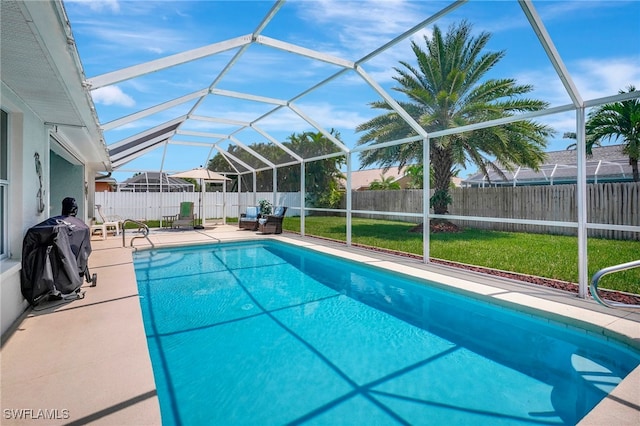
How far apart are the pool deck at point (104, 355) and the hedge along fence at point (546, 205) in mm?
6578

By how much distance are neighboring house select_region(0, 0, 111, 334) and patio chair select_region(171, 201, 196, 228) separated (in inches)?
279

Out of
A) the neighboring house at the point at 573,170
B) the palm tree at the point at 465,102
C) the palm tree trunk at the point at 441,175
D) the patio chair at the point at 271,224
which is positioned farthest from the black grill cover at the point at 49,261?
the neighboring house at the point at 573,170

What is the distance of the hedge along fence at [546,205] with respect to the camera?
9.23m

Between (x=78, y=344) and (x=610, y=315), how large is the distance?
5.62m

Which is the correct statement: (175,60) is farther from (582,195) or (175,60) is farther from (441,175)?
(441,175)

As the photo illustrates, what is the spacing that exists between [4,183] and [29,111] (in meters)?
1.00

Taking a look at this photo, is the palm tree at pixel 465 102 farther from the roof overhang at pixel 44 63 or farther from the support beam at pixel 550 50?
the roof overhang at pixel 44 63

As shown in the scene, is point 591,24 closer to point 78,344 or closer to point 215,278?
point 215,278

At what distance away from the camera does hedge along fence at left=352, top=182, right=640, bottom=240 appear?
923 cm

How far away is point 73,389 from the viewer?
2402mm

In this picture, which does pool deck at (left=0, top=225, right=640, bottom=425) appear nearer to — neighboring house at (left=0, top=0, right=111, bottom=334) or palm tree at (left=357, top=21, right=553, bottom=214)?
neighboring house at (left=0, top=0, right=111, bottom=334)

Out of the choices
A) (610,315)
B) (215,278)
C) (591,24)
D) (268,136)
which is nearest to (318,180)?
(268,136)

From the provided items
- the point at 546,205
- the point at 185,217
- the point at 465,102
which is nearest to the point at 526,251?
the point at 546,205

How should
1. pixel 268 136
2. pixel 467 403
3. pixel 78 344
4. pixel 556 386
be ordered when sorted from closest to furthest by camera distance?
pixel 467 403 → pixel 556 386 → pixel 78 344 → pixel 268 136
